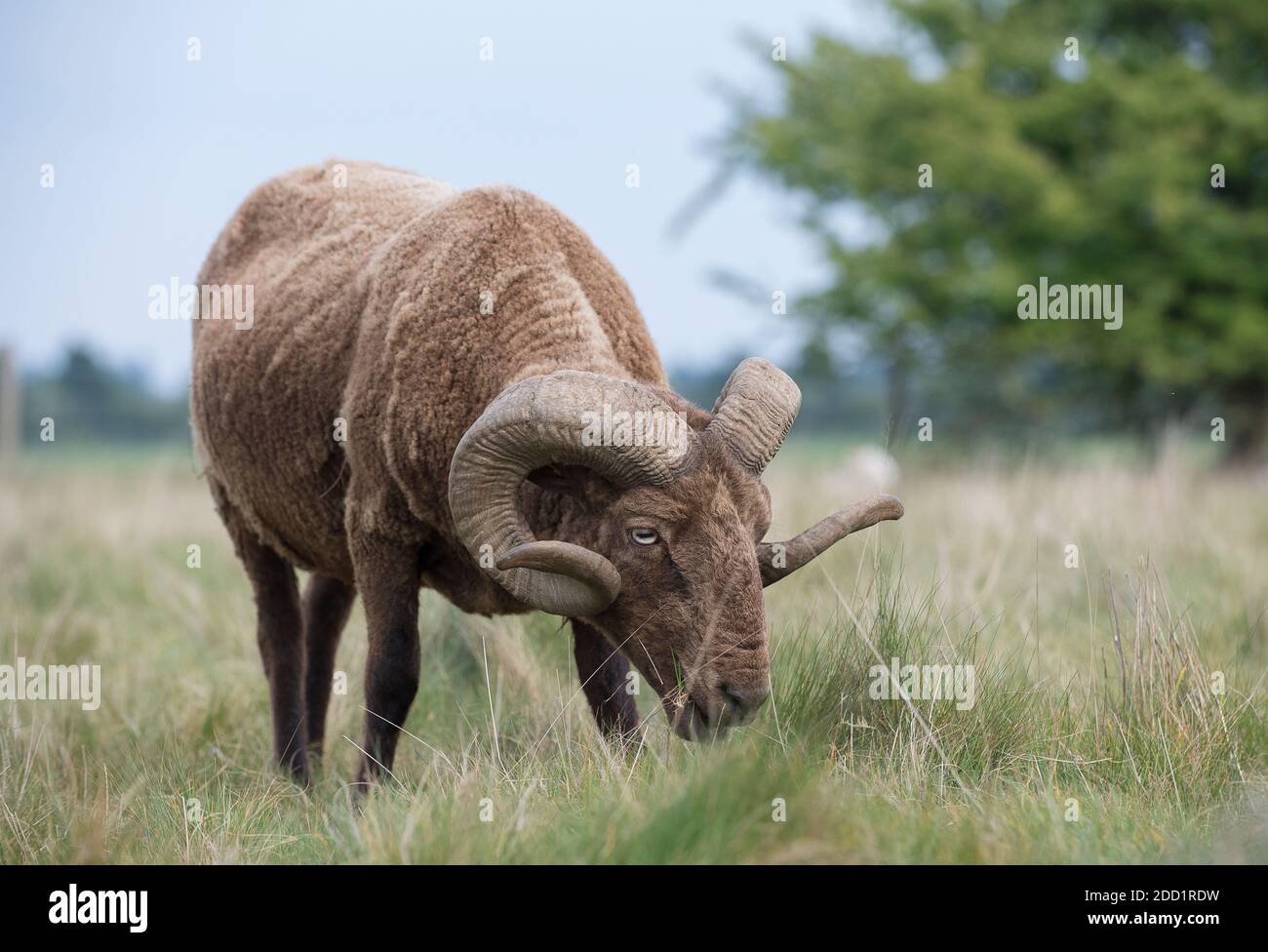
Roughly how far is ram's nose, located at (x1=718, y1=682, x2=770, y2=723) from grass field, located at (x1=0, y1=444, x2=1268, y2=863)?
0.16 m

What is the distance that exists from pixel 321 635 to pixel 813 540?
345 cm

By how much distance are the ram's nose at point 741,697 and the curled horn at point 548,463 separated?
519 millimetres

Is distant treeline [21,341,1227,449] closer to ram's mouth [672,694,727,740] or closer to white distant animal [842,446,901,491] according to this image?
white distant animal [842,446,901,491]

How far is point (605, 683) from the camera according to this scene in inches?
229

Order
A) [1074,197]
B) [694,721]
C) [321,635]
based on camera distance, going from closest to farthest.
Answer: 1. [694,721]
2. [321,635]
3. [1074,197]

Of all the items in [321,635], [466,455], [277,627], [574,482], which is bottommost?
[321,635]

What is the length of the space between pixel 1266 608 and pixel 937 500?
5.72m

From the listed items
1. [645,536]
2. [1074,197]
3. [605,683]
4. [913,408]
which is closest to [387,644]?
[605,683]

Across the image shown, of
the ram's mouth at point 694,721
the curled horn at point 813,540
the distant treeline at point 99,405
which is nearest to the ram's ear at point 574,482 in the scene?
the curled horn at point 813,540

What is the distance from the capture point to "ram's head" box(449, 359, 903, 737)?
4371 mm

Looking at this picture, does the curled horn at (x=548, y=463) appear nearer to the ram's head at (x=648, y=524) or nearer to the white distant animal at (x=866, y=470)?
the ram's head at (x=648, y=524)

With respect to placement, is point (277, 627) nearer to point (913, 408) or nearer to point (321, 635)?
point (321, 635)

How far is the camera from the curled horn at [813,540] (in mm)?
4719
